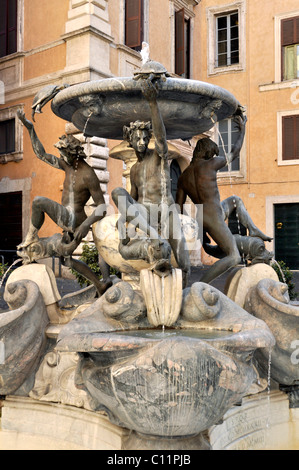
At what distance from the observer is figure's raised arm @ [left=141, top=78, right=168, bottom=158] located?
3001mm

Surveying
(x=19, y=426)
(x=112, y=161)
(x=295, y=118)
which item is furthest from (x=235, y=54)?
(x=19, y=426)

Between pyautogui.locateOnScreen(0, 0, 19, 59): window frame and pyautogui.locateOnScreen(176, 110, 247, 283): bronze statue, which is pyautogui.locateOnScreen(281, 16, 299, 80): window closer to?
pyautogui.locateOnScreen(0, 0, 19, 59): window frame

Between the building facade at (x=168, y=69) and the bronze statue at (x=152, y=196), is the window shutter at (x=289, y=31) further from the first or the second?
the bronze statue at (x=152, y=196)

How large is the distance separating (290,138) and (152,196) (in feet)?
47.2

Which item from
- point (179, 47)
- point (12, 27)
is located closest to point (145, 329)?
point (12, 27)

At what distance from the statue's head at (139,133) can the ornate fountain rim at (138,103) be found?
0.15 meters

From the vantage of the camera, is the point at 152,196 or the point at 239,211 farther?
the point at 239,211

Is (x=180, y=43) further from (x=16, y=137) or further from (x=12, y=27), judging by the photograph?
(x=16, y=137)

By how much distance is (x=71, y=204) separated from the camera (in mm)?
4176

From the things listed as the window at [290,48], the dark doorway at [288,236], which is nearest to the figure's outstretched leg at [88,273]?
the dark doorway at [288,236]

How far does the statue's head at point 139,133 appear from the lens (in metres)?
3.56

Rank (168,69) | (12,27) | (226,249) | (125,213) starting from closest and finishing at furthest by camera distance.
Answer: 1. (125,213)
2. (226,249)
3. (12,27)
4. (168,69)

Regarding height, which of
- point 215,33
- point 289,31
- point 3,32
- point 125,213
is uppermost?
point 215,33

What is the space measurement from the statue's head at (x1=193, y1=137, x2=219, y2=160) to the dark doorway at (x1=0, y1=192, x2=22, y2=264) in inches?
375
